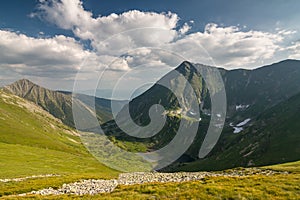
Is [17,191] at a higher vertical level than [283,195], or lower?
lower

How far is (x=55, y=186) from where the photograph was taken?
43.9 metres

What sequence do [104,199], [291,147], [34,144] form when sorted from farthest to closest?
[34,144], [291,147], [104,199]

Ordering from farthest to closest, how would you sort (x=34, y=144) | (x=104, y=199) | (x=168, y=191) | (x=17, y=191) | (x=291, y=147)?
1. (x=34, y=144)
2. (x=291, y=147)
3. (x=17, y=191)
4. (x=168, y=191)
5. (x=104, y=199)

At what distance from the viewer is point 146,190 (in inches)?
1194

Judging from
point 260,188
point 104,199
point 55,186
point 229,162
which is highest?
point 260,188

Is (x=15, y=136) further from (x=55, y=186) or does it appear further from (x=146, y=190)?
(x=146, y=190)

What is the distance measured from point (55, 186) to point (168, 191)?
2437 centimetres

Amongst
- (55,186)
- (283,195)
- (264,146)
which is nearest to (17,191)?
(55,186)

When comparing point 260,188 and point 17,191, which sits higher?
point 260,188

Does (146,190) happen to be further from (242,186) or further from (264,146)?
(264,146)

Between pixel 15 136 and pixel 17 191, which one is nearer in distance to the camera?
pixel 17 191

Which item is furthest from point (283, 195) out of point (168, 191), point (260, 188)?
point (168, 191)

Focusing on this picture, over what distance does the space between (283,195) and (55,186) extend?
35652mm

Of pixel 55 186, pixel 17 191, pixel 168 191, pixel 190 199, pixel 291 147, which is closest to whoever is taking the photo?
pixel 190 199
